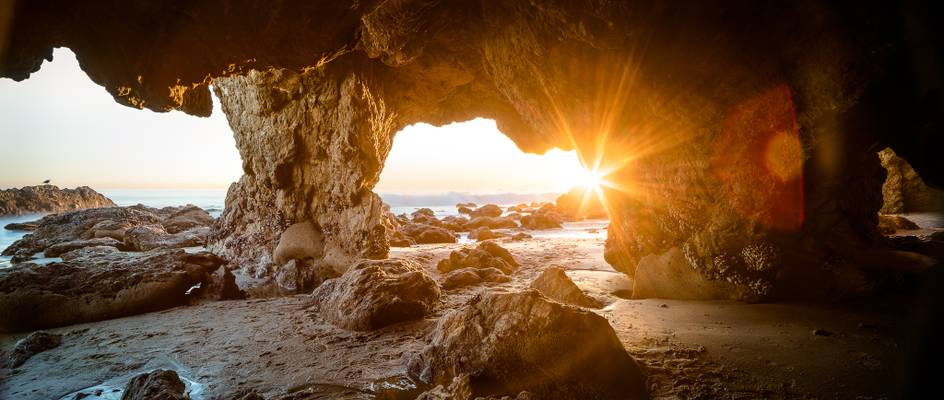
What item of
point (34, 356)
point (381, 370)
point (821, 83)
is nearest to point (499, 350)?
point (381, 370)

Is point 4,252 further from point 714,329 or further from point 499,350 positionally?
point 714,329

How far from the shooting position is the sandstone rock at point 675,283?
4977 millimetres

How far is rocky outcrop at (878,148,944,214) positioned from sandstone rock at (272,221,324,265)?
17407mm

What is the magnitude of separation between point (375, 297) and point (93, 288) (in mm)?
4605

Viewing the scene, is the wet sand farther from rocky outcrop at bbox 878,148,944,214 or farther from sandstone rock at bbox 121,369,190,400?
rocky outcrop at bbox 878,148,944,214

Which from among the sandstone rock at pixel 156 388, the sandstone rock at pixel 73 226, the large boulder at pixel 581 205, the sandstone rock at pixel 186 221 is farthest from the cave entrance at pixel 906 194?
the sandstone rock at pixel 73 226

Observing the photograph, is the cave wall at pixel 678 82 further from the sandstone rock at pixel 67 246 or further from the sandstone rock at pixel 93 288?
the sandstone rock at pixel 67 246

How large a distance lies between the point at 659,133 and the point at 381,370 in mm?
4953

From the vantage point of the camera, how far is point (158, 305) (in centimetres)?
575

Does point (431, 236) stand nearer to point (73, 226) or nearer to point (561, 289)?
point (561, 289)

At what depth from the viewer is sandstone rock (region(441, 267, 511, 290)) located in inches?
262

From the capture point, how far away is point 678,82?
4980 mm

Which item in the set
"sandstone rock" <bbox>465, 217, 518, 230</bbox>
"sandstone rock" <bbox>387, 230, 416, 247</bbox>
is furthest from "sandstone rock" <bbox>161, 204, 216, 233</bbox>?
"sandstone rock" <bbox>465, 217, 518, 230</bbox>

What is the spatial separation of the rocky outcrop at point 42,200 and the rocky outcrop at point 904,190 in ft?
151
